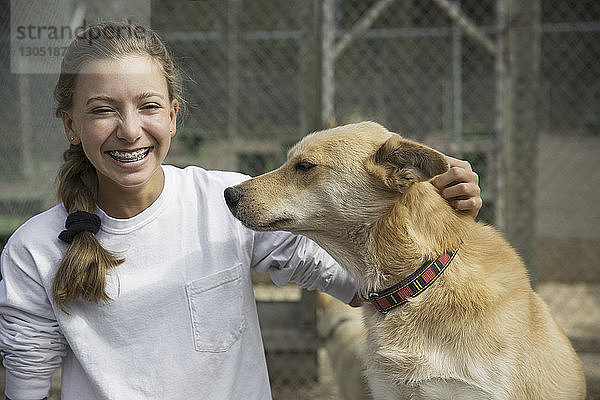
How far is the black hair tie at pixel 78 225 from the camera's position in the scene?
181 centimetres

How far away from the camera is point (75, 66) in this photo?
1.84 meters

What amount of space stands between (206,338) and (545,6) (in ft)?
33.7

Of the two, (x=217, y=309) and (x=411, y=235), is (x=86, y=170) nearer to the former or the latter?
(x=217, y=309)

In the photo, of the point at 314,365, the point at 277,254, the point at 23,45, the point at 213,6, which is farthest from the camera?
the point at 213,6

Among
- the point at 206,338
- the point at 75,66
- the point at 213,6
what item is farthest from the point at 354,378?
the point at 213,6

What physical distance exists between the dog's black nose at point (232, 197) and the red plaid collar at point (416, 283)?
0.49m

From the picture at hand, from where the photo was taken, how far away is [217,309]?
194 cm

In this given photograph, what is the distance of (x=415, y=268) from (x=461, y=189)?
283 millimetres

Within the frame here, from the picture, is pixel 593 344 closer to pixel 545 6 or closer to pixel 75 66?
pixel 75 66

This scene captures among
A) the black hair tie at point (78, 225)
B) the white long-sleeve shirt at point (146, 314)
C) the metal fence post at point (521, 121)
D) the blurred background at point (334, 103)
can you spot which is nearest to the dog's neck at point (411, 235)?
the white long-sleeve shirt at point (146, 314)

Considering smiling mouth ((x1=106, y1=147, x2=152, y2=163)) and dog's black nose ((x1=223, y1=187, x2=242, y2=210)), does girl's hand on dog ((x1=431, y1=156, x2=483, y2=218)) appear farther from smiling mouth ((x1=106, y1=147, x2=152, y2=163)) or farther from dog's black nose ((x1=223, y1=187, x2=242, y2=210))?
smiling mouth ((x1=106, y1=147, x2=152, y2=163))

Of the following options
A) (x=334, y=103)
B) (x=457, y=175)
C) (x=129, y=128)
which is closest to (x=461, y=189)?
(x=457, y=175)

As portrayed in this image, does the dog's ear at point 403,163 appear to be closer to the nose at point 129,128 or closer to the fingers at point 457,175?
the fingers at point 457,175

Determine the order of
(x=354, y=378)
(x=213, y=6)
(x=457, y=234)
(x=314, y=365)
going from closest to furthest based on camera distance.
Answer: (x=457, y=234) → (x=354, y=378) → (x=314, y=365) → (x=213, y=6)
